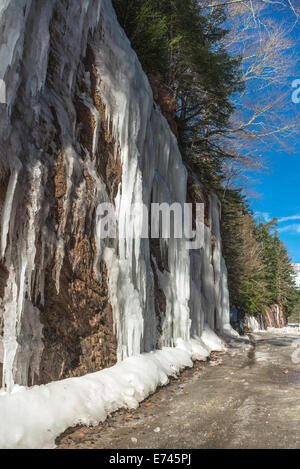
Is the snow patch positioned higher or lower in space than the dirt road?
higher

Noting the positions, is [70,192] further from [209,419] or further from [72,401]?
[209,419]

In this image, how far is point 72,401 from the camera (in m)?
3.38

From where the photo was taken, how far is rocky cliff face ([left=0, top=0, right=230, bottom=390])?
345cm

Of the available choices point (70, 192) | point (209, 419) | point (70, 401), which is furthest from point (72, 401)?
point (70, 192)

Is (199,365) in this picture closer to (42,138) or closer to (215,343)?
(215,343)

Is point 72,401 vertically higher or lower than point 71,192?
lower

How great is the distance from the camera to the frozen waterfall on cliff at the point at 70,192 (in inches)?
136

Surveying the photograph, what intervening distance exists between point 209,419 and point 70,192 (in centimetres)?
299

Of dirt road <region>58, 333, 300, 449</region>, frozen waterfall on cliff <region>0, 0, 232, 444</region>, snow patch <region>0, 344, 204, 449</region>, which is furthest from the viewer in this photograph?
frozen waterfall on cliff <region>0, 0, 232, 444</region>

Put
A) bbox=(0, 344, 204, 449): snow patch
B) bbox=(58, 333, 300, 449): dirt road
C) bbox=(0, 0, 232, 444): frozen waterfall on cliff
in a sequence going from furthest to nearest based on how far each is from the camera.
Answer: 1. bbox=(0, 0, 232, 444): frozen waterfall on cliff
2. bbox=(58, 333, 300, 449): dirt road
3. bbox=(0, 344, 204, 449): snow patch

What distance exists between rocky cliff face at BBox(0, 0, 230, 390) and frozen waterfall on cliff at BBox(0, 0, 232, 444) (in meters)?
0.02

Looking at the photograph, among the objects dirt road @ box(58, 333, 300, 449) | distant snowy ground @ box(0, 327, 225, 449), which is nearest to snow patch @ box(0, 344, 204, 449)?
distant snowy ground @ box(0, 327, 225, 449)

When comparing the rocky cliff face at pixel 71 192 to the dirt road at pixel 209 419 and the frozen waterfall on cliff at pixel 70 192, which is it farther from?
the dirt road at pixel 209 419

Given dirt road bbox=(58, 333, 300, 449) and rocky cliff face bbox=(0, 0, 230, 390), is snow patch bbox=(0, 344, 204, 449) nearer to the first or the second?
dirt road bbox=(58, 333, 300, 449)
